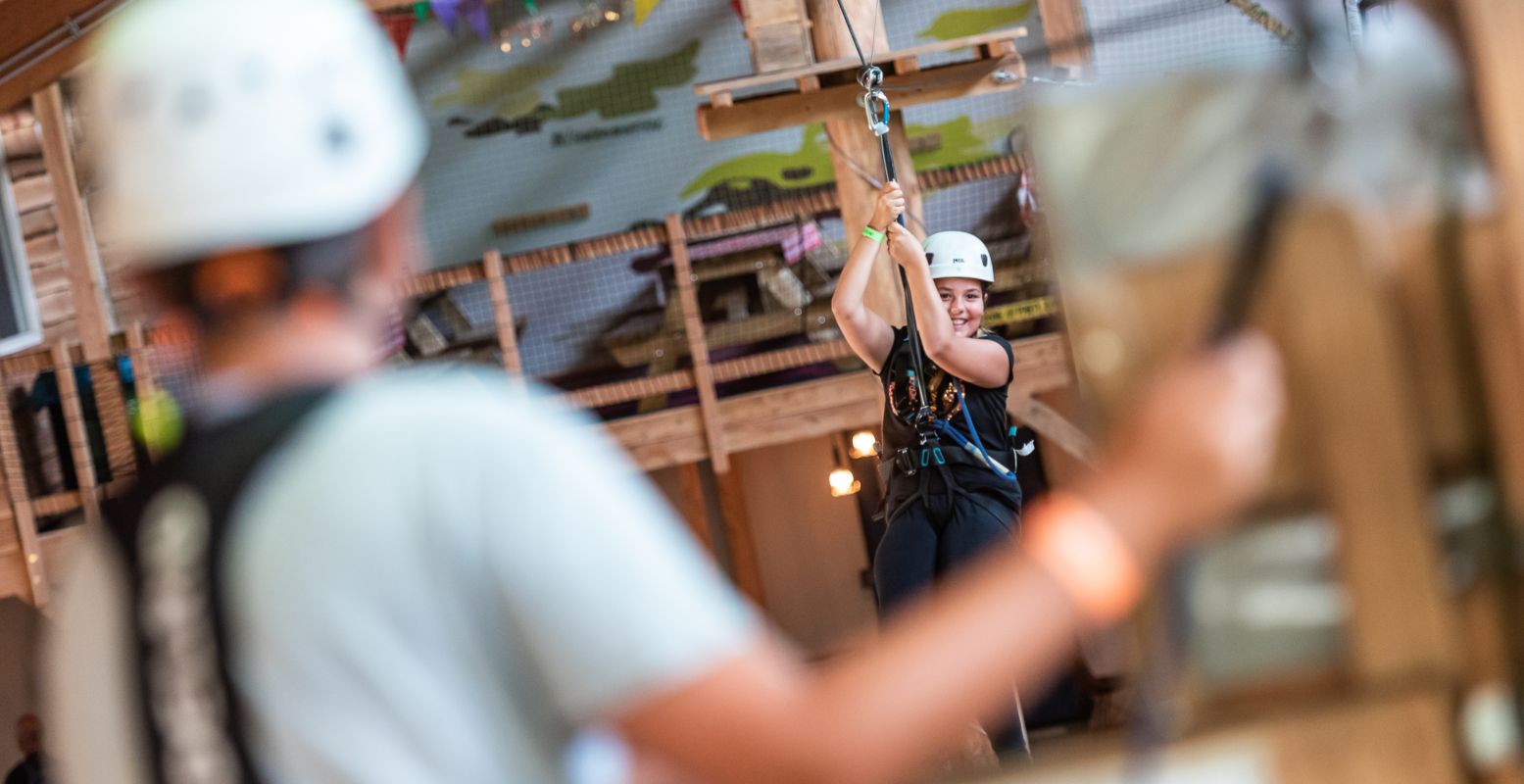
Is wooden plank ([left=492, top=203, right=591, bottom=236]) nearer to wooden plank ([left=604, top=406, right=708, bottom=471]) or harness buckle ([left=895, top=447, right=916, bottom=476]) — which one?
wooden plank ([left=604, top=406, right=708, bottom=471])

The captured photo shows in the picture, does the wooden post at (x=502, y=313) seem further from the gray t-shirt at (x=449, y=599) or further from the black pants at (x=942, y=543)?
the gray t-shirt at (x=449, y=599)

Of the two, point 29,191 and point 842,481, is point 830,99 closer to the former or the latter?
point 842,481

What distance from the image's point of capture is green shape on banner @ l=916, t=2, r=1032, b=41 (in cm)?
1020

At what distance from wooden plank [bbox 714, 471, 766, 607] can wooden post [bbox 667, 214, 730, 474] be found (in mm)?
1539

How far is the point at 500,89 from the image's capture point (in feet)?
33.7

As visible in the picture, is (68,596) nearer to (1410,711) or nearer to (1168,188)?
(1168,188)

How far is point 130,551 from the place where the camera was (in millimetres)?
931

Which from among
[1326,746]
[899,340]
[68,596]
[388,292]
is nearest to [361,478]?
[388,292]

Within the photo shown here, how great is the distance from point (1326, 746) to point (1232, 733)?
7 cm

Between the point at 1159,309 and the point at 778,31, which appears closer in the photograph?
the point at 1159,309

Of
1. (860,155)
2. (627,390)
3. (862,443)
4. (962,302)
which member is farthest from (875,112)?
(862,443)

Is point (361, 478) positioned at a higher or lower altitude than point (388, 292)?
lower

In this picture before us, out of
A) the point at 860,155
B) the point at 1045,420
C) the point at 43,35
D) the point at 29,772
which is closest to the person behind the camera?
the point at 860,155

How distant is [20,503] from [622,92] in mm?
4574
